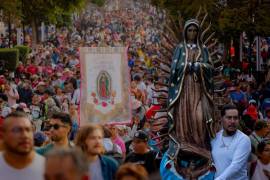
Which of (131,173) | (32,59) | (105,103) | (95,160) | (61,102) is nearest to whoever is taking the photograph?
(131,173)

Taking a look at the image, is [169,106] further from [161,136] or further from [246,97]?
[246,97]

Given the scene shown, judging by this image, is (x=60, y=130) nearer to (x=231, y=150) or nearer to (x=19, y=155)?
(x=19, y=155)

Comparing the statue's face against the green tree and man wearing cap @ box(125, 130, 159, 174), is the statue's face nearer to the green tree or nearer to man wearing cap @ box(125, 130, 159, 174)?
man wearing cap @ box(125, 130, 159, 174)

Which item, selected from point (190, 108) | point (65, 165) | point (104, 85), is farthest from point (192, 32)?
point (65, 165)

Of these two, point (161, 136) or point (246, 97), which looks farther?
point (246, 97)

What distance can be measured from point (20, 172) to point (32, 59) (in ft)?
128

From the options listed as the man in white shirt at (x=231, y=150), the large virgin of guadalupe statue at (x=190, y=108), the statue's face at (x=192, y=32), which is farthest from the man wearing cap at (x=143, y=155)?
the statue's face at (x=192, y=32)

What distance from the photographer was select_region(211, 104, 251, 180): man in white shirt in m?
10.2

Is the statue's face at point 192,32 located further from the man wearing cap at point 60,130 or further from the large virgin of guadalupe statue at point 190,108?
the man wearing cap at point 60,130

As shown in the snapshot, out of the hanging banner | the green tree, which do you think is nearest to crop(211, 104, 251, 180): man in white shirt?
the hanging banner

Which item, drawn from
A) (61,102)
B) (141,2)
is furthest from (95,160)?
(141,2)

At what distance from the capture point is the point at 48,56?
48.8 meters

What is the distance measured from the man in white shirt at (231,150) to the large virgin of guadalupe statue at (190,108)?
6.28 feet

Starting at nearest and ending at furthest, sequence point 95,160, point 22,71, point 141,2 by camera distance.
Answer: point 95,160
point 22,71
point 141,2
